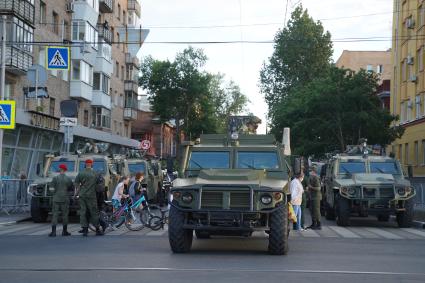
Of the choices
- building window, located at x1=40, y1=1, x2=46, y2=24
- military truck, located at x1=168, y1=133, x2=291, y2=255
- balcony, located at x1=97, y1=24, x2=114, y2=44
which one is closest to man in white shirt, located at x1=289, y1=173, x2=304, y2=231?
military truck, located at x1=168, y1=133, x2=291, y2=255

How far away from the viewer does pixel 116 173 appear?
24.8m

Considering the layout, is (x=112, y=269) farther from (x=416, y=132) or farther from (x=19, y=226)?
(x=416, y=132)

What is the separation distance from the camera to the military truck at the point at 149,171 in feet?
100

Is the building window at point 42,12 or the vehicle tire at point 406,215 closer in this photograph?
the vehicle tire at point 406,215

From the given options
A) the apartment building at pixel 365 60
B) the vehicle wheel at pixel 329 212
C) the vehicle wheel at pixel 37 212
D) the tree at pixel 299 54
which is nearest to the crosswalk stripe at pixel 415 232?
the vehicle wheel at pixel 329 212

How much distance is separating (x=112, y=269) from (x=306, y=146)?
33.9m

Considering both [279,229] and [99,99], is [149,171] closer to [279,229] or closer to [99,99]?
[99,99]

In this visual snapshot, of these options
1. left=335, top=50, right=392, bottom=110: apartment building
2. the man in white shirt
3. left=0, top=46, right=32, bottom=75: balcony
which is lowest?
the man in white shirt

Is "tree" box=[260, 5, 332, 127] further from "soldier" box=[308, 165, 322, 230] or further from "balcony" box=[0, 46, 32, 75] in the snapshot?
"soldier" box=[308, 165, 322, 230]

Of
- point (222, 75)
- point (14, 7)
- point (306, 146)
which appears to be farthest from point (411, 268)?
point (222, 75)

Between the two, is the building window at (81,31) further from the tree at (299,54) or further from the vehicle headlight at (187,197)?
the vehicle headlight at (187,197)

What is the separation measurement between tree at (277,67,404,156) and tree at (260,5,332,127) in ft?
70.5

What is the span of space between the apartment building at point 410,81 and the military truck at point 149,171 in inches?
589

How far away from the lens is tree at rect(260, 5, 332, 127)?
64062mm
